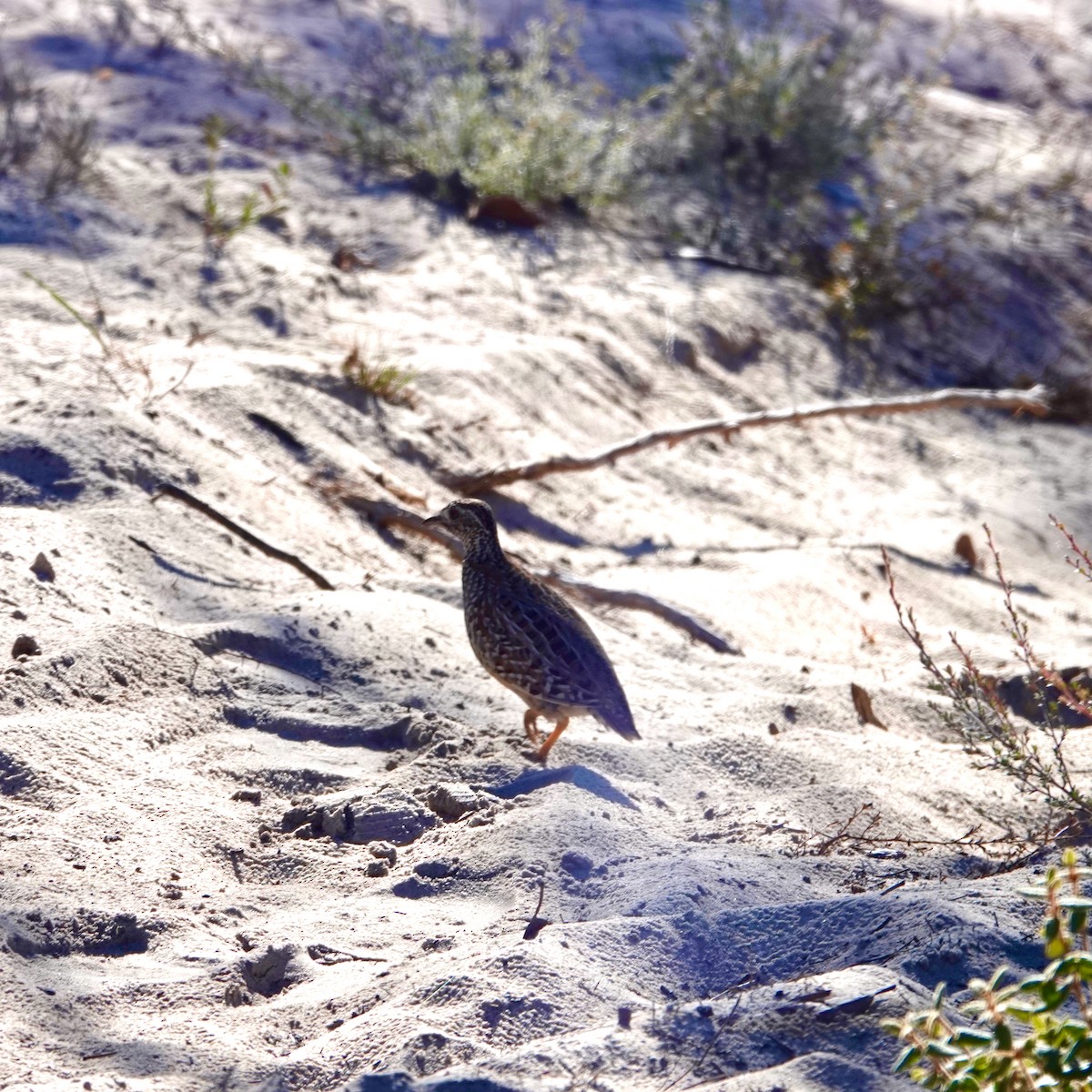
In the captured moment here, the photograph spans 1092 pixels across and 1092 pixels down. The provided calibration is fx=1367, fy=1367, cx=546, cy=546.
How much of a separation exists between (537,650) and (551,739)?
292 millimetres

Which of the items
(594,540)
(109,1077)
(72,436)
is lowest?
(594,540)

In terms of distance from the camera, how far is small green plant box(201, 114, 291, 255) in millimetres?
7852

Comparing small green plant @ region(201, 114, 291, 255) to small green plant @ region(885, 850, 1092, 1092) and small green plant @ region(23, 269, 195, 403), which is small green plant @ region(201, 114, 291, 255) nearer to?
small green plant @ region(23, 269, 195, 403)

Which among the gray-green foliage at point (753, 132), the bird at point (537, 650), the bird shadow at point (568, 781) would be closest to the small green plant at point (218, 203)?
the gray-green foliage at point (753, 132)

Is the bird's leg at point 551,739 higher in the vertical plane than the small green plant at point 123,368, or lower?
higher

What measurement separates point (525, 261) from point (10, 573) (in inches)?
209

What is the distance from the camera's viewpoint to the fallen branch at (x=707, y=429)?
6.66 m

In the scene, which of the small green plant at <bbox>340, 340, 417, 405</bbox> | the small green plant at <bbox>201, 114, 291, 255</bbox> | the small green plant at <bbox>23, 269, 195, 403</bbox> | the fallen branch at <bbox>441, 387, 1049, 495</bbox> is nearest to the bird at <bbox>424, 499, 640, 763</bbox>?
the fallen branch at <bbox>441, 387, 1049, 495</bbox>

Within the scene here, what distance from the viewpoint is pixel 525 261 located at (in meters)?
9.06

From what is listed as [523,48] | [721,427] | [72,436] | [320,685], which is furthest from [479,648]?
[523,48]

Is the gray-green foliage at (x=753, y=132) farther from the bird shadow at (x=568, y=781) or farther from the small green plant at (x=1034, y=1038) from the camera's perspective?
the small green plant at (x=1034, y=1038)

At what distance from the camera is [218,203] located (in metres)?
8.39

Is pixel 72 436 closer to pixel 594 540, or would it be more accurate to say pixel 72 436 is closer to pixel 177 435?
pixel 177 435

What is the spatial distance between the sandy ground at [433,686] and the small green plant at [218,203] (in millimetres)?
128
